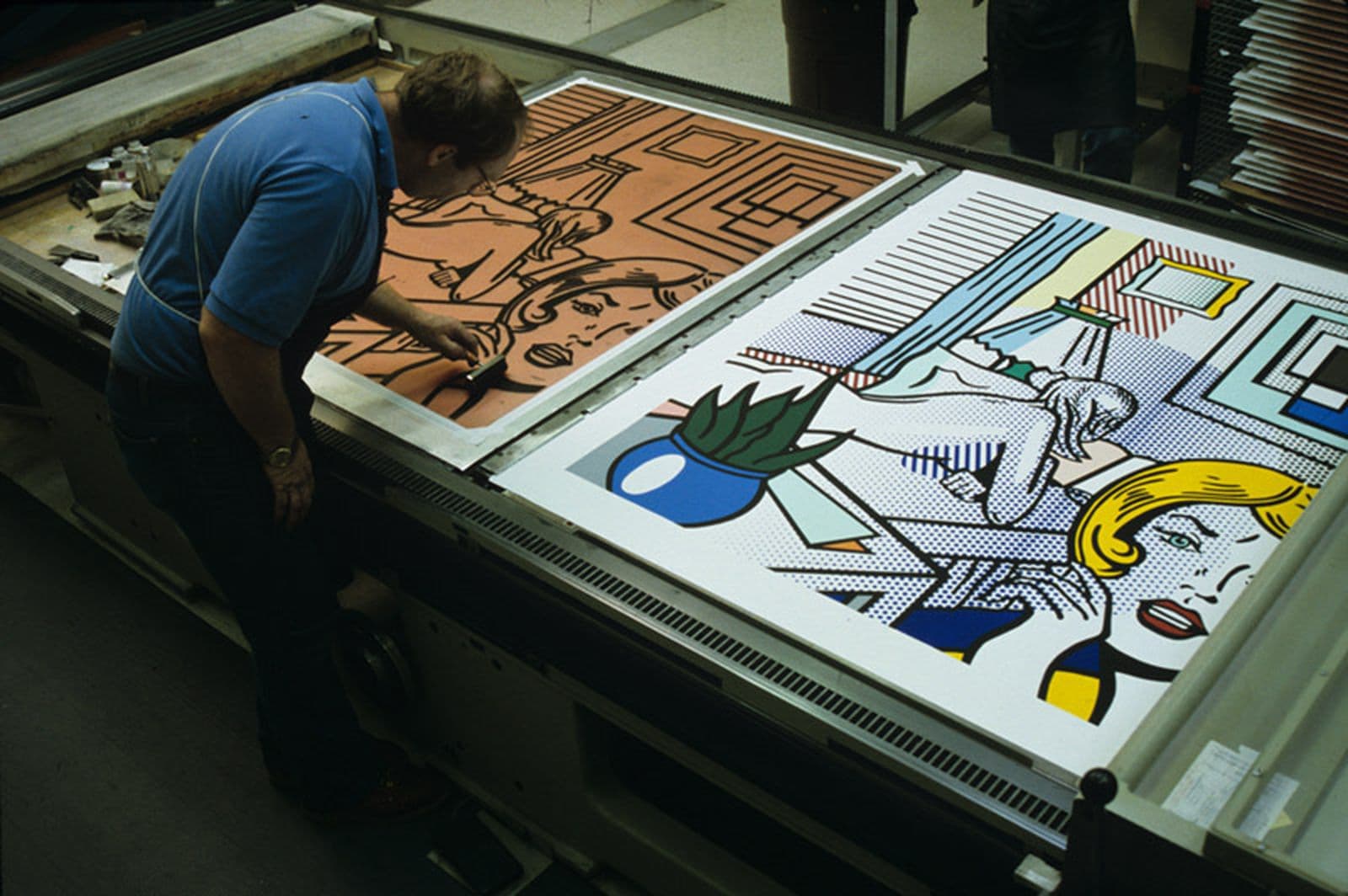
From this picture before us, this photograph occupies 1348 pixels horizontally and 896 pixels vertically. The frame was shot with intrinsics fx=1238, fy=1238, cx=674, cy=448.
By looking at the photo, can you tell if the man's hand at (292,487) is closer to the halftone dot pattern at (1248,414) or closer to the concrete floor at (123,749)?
the concrete floor at (123,749)

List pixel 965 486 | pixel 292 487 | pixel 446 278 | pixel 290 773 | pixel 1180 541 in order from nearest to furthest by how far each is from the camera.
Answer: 1. pixel 1180 541
2. pixel 965 486
3. pixel 292 487
4. pixel 290 773
5. pixel 446 278

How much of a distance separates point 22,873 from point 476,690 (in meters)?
1.01

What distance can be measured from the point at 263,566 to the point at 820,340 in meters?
1.03

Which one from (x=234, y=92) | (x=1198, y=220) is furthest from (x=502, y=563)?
(x=234, y=92)

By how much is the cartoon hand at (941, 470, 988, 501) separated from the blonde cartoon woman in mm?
152

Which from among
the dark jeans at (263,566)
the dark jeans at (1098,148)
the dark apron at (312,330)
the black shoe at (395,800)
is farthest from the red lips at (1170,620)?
the dark jeans at (1098,148)

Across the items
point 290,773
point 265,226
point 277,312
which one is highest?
point 265,226

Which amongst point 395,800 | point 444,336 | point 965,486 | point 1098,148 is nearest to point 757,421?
point 965,486

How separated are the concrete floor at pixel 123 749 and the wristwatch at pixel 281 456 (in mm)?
854

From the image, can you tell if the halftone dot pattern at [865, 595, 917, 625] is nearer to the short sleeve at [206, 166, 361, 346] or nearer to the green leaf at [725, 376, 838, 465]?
the green leaf at [725, 376, 838, 465]

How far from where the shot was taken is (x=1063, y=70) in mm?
3254

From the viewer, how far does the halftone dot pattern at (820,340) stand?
2.18 meters

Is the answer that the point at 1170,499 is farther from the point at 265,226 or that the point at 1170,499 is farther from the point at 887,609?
the point at 265,226

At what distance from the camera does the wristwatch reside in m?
1.92
